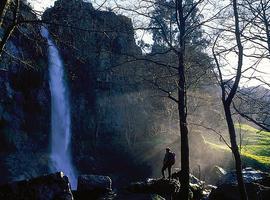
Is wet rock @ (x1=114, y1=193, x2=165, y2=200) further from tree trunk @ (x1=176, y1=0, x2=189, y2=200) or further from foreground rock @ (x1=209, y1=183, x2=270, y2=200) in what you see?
foreground rock @ (x1=209, y1=183, x2=270, y2=200)

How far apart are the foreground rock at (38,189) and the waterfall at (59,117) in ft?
96.5

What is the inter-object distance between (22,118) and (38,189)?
98.5 feet

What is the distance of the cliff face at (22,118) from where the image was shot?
3816 cm

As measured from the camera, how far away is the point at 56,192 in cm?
1185

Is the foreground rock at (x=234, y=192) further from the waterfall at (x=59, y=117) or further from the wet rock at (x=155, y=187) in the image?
the waterfall at (x=59, y=117)

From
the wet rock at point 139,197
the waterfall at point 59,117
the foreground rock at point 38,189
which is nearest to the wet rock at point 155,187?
the wet rock at point 139,197

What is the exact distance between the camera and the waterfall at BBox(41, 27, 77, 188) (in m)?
41.8

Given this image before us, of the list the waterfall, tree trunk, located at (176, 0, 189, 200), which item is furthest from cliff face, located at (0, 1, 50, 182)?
tree trunk, located at (176, 0, 189, 200)

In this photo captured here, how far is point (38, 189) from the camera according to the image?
38.4ft

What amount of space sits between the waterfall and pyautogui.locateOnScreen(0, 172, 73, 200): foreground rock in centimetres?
2942

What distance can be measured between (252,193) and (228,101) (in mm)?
7038

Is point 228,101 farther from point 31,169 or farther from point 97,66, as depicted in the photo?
point 97,66

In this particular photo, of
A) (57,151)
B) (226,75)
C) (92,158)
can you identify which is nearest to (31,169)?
(57,151)

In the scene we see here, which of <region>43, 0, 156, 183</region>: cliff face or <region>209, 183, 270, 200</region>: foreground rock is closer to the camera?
<region>209, 183, 270, 200</region>: foreground rock
